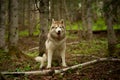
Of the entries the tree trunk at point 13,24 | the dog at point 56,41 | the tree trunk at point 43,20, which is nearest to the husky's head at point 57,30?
the dog at point 56,41

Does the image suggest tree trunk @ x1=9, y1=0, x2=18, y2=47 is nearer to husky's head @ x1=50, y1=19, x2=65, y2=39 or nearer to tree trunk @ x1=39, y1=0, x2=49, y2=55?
tree trunk @ x1=39, y1=0, x2=49, y2=55

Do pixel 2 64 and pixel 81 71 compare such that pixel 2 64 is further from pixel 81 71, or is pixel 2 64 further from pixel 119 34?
pixel 119 34

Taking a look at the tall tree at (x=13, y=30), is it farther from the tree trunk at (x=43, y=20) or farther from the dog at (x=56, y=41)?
the dog at (x=56, y=41)

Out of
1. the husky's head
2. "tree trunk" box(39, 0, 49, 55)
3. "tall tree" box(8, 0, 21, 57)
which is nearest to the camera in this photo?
the husky's head

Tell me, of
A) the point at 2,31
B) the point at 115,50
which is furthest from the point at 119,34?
the point at 2,31

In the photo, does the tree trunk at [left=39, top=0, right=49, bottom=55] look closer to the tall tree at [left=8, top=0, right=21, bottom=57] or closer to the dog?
the tall tree at [left=8, top=0, right=21, bottom=57]

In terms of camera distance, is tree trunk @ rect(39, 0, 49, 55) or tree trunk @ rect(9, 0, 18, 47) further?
tree trunk @ rect(39, 0, 49, 55)

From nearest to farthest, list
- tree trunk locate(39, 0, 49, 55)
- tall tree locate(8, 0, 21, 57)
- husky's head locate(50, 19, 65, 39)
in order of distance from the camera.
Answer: husky's head locate(50, 19, 65, 39), tall tree locate(8, 0, 21, 57), tree trunk locate(39, 0, 49, 55)

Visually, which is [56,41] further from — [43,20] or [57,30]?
[43,20]

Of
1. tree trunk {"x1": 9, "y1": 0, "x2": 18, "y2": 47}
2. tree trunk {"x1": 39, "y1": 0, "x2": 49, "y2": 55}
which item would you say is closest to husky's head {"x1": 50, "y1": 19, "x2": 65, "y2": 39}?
tree trunk {"x1": 39, "y1": 0, "x2": 49, "y2": 55}

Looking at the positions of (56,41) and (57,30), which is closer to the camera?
(57,30)

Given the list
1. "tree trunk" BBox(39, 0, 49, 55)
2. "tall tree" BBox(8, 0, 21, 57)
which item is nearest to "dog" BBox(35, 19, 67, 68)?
"tree trunk" BBox(39, 0, 49, 55)

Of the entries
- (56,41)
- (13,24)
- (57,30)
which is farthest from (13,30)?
(57,30)

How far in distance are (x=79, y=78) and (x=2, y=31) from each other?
574 cm
